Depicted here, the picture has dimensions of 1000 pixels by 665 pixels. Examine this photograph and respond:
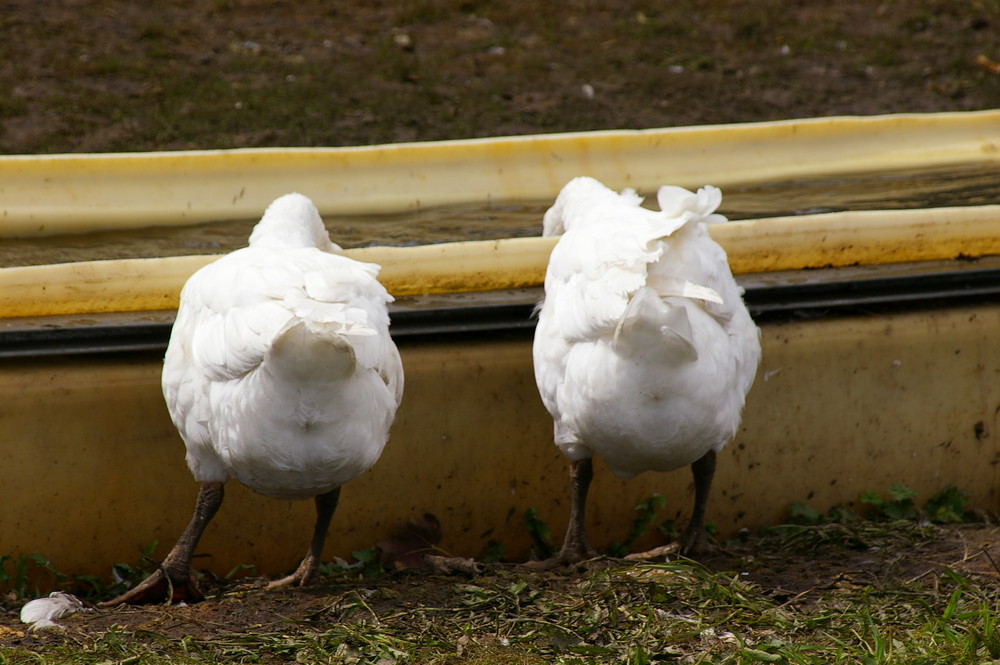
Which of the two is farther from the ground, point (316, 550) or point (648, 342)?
point (648, 342)

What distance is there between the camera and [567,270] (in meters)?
3.93

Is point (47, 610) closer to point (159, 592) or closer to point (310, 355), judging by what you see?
point (159, 592)

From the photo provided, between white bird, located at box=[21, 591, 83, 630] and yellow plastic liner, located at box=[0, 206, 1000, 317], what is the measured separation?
3.45 ft

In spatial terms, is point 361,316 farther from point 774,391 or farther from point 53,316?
point 774,391

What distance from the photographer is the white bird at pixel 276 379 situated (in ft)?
10.3

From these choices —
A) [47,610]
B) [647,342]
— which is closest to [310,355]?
[647,342]

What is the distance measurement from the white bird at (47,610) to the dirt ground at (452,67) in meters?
4.48

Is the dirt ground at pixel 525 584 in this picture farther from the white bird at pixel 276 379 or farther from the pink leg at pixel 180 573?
the white bird at pixel 276 379

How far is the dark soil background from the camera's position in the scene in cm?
789

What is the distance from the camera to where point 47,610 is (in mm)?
3467

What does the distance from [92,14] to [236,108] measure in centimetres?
199

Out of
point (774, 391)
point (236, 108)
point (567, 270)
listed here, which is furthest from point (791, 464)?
point (236, 108)

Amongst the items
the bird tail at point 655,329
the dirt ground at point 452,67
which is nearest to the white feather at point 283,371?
the bird tail at point 655,329

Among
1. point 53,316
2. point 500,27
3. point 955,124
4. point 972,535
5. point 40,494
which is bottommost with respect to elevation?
point 972,535
